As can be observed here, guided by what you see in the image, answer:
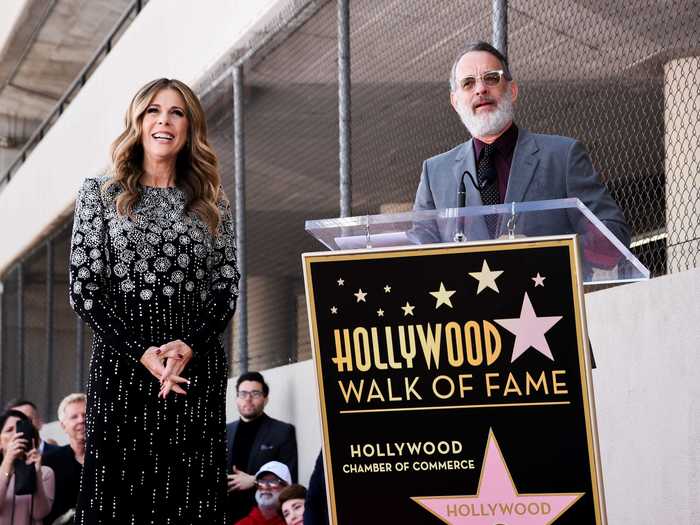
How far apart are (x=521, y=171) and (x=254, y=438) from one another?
5007 millimetres

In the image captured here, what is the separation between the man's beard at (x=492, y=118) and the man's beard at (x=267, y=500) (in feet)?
13.5

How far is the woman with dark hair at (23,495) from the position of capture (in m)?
6.77

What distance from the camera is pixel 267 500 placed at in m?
7.33

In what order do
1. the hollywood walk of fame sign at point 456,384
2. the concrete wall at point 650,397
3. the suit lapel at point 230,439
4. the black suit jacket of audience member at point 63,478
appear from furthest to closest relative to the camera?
1. the suit lapel at point 230,439
2. the black suit jacket of audience member at point 63,478
3. the concrete wall at point 650,397
4. the hollywood walk of fame sign at point 456,384

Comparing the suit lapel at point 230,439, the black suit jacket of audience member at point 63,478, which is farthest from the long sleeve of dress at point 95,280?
the suit lapel at point 230,439

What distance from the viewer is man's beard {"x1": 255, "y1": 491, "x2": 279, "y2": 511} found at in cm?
725

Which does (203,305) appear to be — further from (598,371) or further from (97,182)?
(598,371)

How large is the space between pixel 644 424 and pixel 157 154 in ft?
7.70

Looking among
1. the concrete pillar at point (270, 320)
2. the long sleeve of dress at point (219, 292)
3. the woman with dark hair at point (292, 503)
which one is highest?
the concrete pillar at point (270, 320)

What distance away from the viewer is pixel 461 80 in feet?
11.4

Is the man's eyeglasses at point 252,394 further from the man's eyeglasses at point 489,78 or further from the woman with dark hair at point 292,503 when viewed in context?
the man's eyeglasses at point 489,78

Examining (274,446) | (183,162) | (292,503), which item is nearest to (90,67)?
(274,446)

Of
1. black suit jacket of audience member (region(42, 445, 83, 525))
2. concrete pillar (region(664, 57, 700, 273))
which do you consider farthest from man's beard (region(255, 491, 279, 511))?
concrete pillar (region(664, 57, 700, 273))

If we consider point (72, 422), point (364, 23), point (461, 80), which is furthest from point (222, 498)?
point (364, 23)
